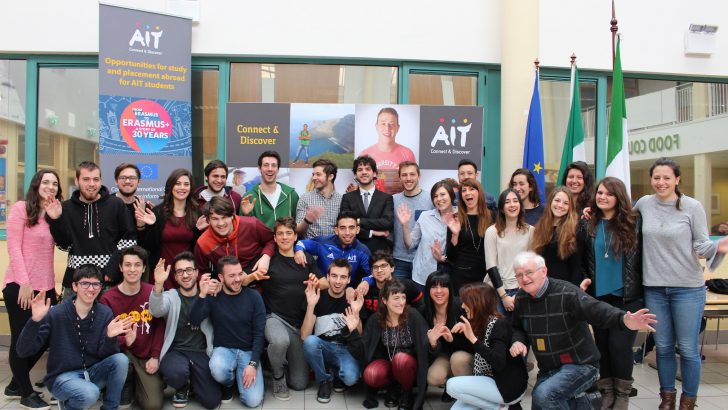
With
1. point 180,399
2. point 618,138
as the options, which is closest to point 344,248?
point 180,399

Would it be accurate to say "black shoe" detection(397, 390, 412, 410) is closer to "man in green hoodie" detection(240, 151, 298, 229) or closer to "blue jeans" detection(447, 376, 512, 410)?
"blue jeans" detection(447, 376, 512, 410)

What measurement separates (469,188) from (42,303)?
3.28 m

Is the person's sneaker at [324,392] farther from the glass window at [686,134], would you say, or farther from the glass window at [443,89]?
the glass window at [686,134]

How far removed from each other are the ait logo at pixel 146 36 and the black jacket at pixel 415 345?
3871mm

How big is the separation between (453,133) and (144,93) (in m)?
3.36

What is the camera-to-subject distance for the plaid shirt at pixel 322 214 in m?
5.27

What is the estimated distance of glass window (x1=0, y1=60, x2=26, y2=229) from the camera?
668cm

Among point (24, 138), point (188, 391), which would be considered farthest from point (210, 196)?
point (24, 138)

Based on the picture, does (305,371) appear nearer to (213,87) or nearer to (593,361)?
(593,361)

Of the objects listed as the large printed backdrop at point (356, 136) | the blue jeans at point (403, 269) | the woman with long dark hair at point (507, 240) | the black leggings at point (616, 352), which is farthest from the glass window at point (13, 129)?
the black leggings at point (616, 352)

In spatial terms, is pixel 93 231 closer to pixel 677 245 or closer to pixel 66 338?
pixel 66 338

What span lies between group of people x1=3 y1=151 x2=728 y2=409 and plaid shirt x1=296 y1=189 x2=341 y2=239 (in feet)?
0.10

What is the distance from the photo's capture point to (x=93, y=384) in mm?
4039

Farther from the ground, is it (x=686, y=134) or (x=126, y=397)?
(x=686, y=134)
